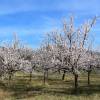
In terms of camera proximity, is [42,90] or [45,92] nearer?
[45,92]

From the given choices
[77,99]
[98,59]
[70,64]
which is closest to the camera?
[77,99]

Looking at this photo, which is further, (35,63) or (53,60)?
(35,63)

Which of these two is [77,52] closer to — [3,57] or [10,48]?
[3,57]

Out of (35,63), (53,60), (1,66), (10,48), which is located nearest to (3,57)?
(1,66)

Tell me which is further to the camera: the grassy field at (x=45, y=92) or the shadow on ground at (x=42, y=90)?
the shadow on ground at (x=42, y=90)

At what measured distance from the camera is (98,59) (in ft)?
186

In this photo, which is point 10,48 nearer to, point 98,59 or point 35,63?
point 35,63

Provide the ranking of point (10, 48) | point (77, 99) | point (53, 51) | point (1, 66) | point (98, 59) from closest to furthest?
point (77, 99) < point (53, 51) < point (1, 66) < point (10, 48) < point (98, 59)

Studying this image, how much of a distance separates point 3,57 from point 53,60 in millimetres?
10489

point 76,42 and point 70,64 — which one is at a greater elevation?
point 76,42

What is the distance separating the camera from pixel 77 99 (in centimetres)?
2762

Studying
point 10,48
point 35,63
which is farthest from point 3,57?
point 35,63

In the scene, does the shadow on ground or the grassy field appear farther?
the shadow on ground

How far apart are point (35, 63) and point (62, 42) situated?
78.0 ft
